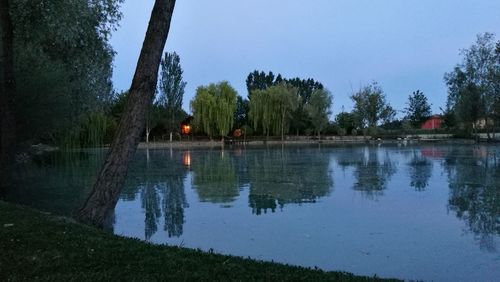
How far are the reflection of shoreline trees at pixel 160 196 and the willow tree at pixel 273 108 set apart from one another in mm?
46913

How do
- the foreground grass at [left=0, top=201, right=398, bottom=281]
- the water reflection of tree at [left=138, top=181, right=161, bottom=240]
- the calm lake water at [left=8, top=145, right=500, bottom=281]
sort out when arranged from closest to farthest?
the foreground grass at [left=0, top=201, right=398, bottom=281]
the calm lake water at [left=8, top=145, right=500, bottom=281]
the water reflection of tree at [left=138, top=181, right=161, bottom=240]

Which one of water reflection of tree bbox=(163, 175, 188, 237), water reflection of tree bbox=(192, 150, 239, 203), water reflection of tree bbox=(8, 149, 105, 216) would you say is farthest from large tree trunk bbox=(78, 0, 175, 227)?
water reflection of tree bbox=(192, 150, 239, 203)

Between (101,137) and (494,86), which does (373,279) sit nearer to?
(101,137)

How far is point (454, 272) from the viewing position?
6668 millimetres

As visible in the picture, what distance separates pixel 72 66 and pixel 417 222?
50.0ft

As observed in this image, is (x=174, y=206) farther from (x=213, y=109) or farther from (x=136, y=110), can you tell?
(x=213, y=109)

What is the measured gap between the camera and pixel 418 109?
92312 mm

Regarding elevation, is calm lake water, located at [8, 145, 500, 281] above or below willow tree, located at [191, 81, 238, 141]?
below

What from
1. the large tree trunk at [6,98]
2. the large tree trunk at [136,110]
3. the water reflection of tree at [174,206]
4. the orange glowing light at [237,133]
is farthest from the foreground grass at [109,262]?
the orange glowing light at [237,133]

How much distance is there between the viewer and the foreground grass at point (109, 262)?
15.3 ft

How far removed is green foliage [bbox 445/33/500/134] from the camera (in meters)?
50.9

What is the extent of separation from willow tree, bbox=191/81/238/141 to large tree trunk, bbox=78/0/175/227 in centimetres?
5513

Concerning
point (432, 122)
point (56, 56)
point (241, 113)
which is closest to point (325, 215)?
point (56, 56)

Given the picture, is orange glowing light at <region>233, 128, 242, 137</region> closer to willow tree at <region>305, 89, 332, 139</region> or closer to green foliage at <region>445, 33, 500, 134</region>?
willow tree at <region>305, 89, 332, 139</region>
